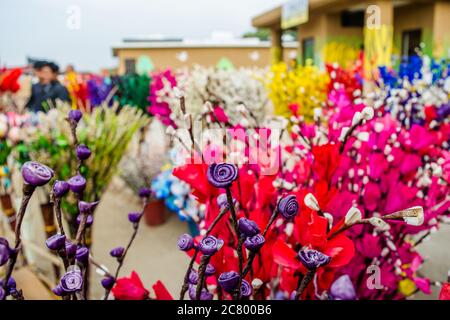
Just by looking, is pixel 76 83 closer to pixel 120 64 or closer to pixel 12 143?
pixel 12 143

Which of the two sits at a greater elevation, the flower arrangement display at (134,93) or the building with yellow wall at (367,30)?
the building with yellow wall at (367,30)

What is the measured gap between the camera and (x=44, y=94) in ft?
14.0

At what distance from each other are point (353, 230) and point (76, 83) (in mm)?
3289

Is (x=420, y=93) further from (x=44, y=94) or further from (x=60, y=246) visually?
(x=44, y=94)

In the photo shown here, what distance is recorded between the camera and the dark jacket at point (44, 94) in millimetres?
4262

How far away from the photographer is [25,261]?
7.04 feet

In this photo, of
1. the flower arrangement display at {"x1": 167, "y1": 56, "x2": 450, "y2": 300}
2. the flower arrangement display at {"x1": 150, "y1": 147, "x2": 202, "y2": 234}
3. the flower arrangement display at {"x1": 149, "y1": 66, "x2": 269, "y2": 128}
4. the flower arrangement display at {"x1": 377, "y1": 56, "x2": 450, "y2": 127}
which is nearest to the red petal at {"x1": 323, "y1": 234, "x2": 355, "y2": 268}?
the flower arrangement display at {"x1": 167, "y1": 56, "x2": 450, "y2": 300}

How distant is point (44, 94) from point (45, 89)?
0.07 metres

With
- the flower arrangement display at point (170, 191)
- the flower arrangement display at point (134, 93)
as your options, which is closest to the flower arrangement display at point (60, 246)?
the flower arrangement display at point (170, 191)

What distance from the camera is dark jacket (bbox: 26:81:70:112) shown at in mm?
4262

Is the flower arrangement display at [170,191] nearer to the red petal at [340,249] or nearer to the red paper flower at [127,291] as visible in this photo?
the red paper flower at [127,291]

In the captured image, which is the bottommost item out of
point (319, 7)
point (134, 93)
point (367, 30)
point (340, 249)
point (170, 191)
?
point (170, 191)

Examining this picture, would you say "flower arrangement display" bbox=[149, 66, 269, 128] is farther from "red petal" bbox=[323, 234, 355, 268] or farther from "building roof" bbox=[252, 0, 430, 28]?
"building roof" bbox=[252, 0, 430, 28]

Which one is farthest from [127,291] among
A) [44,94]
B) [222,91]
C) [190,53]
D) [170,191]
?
[190,53]
